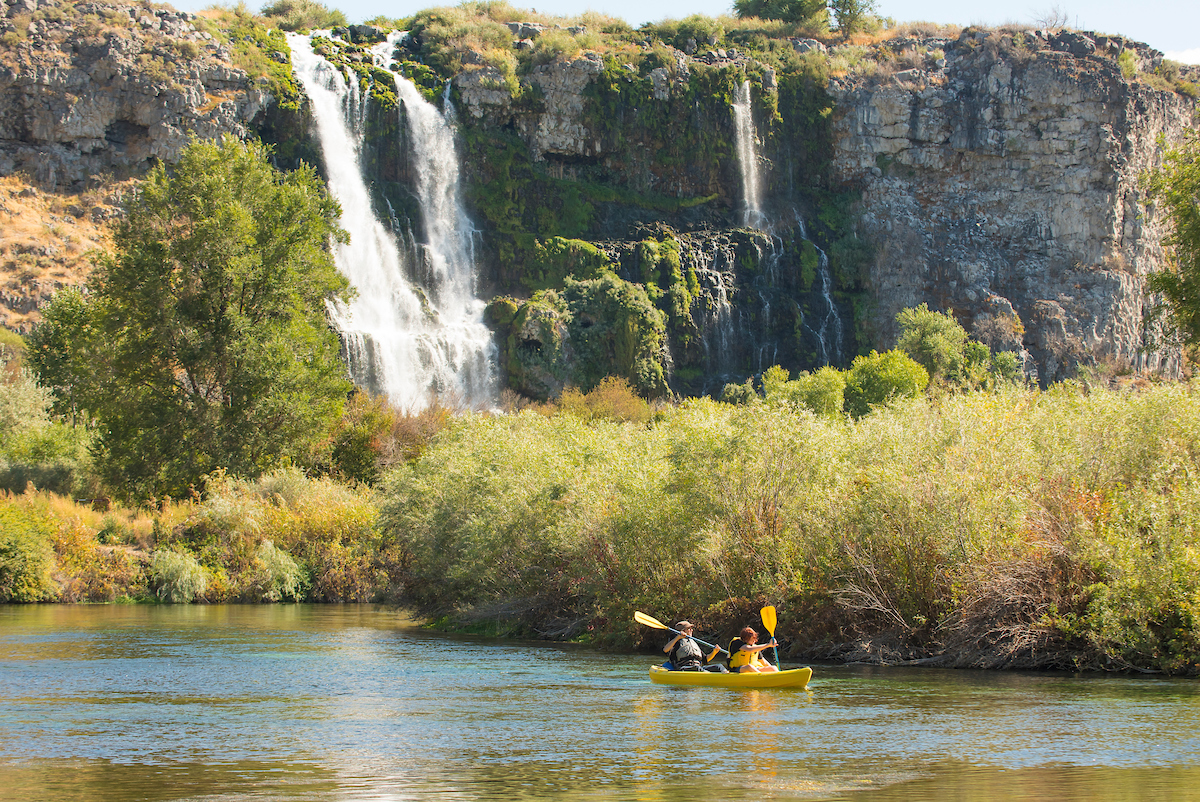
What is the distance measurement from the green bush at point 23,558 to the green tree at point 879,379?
43419 mm

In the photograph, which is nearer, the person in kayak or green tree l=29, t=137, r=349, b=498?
the person in kayak

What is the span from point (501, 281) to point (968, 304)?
114 ft

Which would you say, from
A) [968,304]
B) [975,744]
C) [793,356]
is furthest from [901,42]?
[975,744]

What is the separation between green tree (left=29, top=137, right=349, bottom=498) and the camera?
4734cm

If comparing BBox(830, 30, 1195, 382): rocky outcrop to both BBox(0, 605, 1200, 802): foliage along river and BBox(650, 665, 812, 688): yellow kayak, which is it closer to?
BBox(650, 665, 812, 688): yellow kayak

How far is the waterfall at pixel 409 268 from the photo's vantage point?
72688mm

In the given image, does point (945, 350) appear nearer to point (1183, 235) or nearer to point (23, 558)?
point (1183, 235)

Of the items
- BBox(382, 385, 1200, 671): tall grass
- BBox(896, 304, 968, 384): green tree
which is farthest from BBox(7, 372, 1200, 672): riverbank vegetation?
BBox(896, 304, 968, 384): green tree

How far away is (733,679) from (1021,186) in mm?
77837

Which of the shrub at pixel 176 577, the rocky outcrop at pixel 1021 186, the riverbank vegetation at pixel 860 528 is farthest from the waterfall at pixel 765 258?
the riverbank vegetation at pixel 860 528

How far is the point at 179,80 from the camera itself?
7662 cm

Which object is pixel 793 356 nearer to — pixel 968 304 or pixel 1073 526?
pixel 968 304

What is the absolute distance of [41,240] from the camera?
72.1 m

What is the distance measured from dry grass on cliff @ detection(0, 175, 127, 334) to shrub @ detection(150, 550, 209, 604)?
30.0 metres
